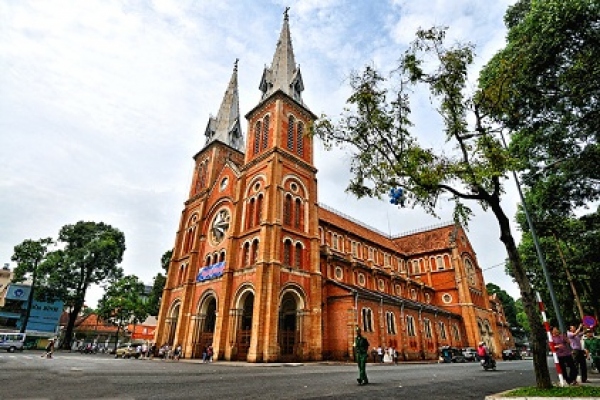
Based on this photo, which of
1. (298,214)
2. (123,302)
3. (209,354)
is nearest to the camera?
(209,354)

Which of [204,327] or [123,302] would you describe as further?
[123,302]

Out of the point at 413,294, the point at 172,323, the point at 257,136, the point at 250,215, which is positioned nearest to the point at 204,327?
the point at 172,323

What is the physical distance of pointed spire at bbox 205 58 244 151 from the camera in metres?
39.7

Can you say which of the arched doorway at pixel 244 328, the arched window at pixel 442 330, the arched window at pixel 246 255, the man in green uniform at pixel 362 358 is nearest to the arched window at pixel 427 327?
the arched window at pixel 442 330

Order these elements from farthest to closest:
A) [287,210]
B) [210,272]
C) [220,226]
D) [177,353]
Answer: [220,226], [210,272], [287,210], [177,353]

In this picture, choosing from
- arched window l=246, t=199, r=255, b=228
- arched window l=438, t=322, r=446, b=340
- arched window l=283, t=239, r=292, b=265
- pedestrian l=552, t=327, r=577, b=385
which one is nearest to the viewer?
pedestrian l=552, t=327, r=577, b=385

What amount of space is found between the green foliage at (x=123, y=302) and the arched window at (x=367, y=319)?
90.7ft

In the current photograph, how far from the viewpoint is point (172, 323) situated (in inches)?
1237

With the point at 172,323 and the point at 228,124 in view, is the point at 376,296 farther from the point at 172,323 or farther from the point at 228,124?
the point at 228,124

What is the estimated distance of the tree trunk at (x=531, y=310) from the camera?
753cm

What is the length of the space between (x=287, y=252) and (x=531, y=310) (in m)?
18.7

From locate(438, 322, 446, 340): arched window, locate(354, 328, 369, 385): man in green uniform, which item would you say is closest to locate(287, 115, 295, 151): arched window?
locate(354, 328, 369, 385): man in green uniform

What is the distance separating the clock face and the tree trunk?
24.2 metres

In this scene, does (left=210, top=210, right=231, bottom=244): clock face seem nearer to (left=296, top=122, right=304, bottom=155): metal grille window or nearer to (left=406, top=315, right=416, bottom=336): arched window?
(left=296, top=122, right=304, bottom=155): metal grille window
